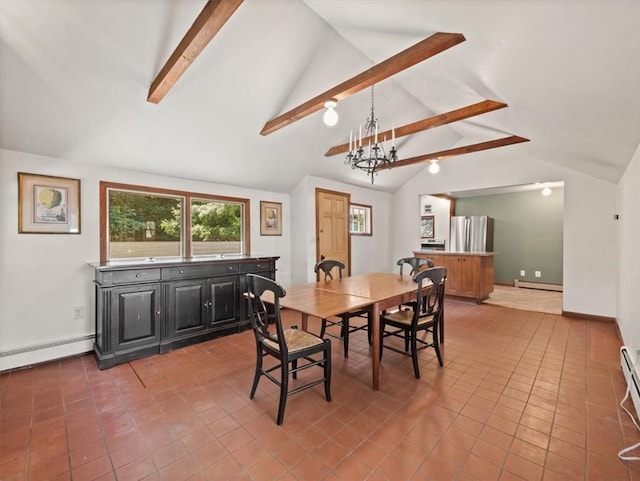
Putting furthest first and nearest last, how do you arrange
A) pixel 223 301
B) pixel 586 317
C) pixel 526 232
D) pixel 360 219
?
1. pixel 526 232
2. pixel 360 219
3. pixel 586 317
4. pixel 223 301

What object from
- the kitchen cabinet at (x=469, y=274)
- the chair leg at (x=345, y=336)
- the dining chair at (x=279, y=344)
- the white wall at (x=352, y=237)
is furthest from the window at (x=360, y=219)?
the dining chair at (x=279, y=344)

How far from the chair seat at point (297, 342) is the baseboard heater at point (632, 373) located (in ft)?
7.45

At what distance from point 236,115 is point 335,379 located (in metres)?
2.98

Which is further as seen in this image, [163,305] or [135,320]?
[163,305]

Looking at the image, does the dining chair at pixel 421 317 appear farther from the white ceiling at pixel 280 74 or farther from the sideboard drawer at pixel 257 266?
the sideboard drawer at pixel 257 266

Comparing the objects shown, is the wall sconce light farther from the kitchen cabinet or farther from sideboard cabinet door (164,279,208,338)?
the kitchen cabinet

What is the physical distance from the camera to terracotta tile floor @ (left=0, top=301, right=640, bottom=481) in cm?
159

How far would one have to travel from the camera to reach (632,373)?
2.20 m

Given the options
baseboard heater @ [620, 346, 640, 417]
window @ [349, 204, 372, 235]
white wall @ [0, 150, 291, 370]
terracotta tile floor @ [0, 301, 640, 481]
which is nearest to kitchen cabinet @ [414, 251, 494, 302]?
window @ [349, 204, 372, 235]

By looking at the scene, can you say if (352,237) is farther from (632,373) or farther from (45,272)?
(45,272)

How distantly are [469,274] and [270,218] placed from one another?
13.0 feet

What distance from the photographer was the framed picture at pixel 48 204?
2.79 meters

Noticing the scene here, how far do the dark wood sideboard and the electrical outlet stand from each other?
0.17m

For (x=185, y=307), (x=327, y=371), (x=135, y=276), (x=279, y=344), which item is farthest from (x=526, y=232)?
(x=135, y=276)
